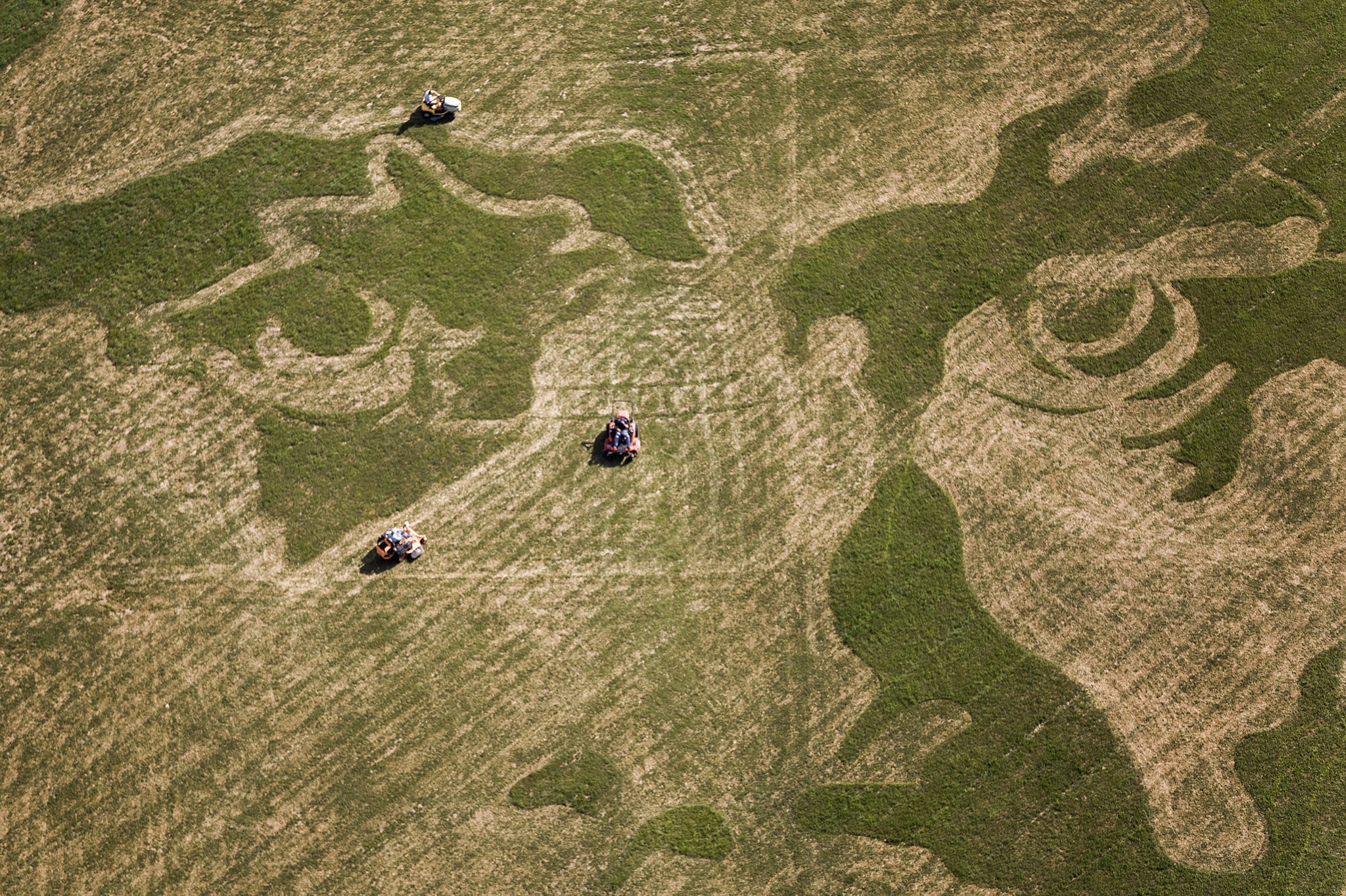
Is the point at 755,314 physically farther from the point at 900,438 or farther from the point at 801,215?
the point at 900,438

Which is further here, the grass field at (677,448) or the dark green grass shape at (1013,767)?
the grass field at (677,448)

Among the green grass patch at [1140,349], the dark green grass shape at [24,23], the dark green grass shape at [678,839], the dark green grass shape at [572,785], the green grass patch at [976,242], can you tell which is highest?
the dark green grass shape at [24,23]

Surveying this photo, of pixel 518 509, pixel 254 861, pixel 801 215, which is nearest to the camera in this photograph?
pixel 254 861

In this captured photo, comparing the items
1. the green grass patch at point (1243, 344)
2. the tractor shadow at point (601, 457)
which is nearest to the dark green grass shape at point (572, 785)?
the tractor shadow at point (601, 457)

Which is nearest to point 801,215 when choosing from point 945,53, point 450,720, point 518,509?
point 945,53

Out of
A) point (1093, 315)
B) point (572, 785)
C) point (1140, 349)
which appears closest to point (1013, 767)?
point (572, 785)

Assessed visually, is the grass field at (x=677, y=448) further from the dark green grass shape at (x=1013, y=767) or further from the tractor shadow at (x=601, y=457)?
the tractor shadow at (x=601, y=457)

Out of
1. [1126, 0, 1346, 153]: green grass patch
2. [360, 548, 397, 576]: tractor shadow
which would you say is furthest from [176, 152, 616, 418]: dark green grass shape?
[1126, 0, 1346, 153]: green grass patch
